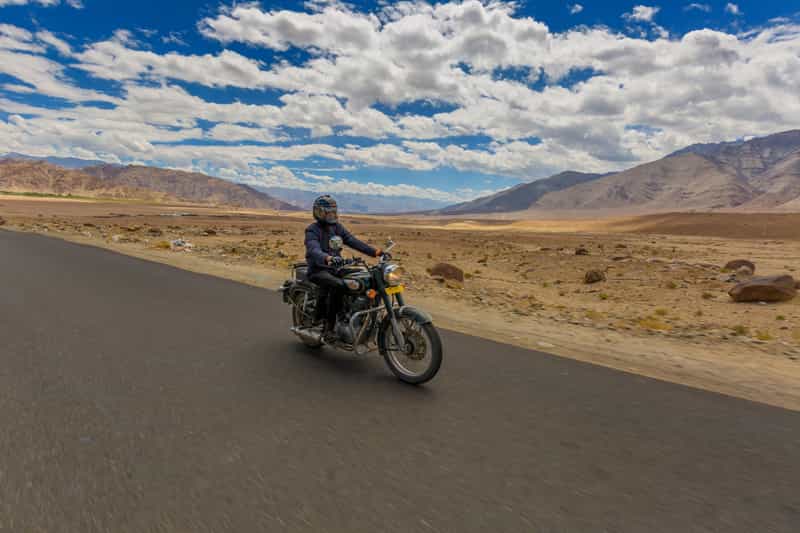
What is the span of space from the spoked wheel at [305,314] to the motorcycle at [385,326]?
305 millimetres

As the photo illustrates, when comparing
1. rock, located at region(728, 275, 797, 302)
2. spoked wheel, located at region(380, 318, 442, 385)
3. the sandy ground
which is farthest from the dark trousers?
rock, located at region(728, 275, 797, 302)

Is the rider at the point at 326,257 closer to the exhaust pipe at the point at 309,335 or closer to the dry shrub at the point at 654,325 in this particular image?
the exhaust pipe at the point at 309,335

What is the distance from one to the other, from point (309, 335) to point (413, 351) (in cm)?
174

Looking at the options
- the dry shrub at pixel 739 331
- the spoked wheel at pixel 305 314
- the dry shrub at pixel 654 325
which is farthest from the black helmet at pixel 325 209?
the dry shrub at pixel 739 331

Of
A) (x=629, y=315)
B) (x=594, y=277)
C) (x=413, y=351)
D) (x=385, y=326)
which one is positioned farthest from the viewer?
(x=594, y=277)

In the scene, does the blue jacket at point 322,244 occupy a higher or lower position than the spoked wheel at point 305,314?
higher

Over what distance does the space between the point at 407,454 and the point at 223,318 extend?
5.60 m

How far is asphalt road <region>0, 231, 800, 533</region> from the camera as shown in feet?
9.31

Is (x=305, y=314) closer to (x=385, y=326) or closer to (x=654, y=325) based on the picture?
(x=385, y=326)

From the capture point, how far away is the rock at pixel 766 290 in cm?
1354

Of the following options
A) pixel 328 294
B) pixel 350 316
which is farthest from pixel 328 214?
pixel 350 316

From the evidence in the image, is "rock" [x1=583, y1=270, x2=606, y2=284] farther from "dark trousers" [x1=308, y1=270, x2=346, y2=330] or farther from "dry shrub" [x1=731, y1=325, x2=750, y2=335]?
"dark trousers" [x1=308, y1=270, x2=346, y2=330]

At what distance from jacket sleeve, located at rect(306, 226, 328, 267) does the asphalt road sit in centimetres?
131

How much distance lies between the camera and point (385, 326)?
214 inches
